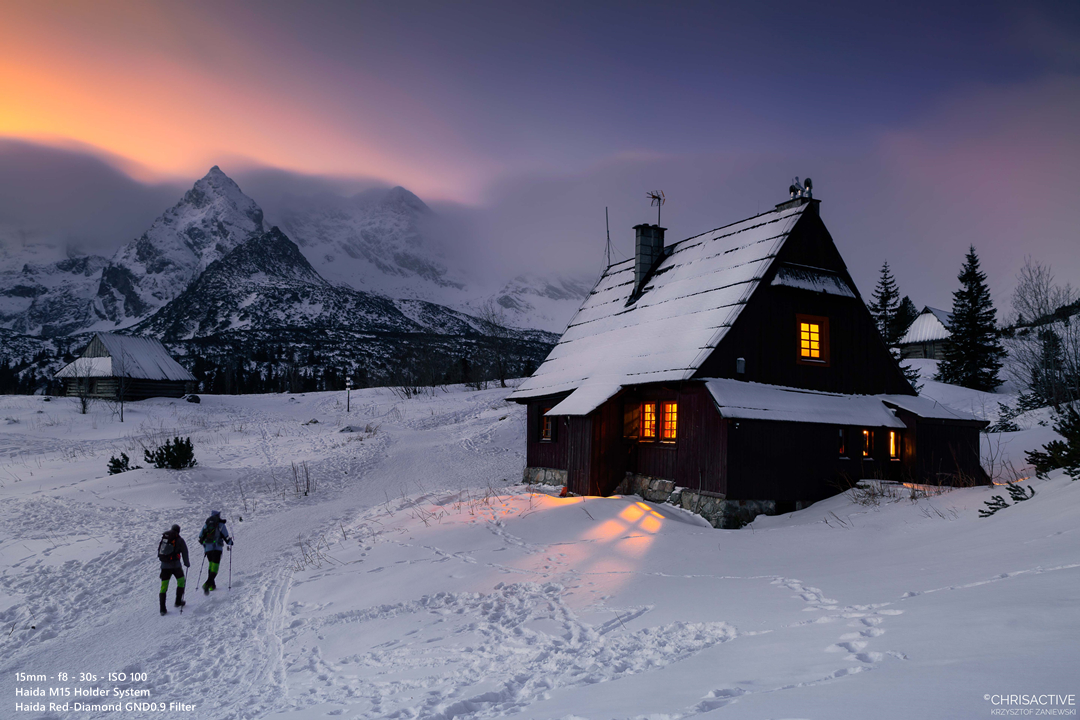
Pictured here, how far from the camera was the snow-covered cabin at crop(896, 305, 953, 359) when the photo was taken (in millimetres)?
51469

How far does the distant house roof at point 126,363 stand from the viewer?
50850 mm

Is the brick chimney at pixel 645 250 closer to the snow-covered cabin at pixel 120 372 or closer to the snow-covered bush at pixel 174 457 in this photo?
the snow-covered bush at pixel 174 457

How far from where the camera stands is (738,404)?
15273mm

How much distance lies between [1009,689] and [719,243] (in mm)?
17968

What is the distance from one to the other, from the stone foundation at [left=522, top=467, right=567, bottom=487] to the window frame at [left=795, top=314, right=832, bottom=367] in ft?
26.8

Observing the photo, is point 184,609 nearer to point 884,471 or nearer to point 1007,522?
point 1007,522

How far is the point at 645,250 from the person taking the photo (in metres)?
22.9

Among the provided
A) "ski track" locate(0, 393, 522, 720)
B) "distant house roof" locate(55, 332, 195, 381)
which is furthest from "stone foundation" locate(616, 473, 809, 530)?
"distant house roof" locate(55, 332, 195, 381)

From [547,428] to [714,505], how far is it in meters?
7.44

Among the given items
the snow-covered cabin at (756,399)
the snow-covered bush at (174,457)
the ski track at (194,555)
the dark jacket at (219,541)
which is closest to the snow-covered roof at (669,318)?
the snow-covered cabin at (756,399)

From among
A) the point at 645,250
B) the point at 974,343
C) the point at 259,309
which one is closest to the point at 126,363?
the point at 645,250

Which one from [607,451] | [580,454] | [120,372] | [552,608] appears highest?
[120,372]

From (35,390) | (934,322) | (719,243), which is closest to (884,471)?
(719,243)

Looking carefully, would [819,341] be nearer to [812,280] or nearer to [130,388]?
[812,280]
